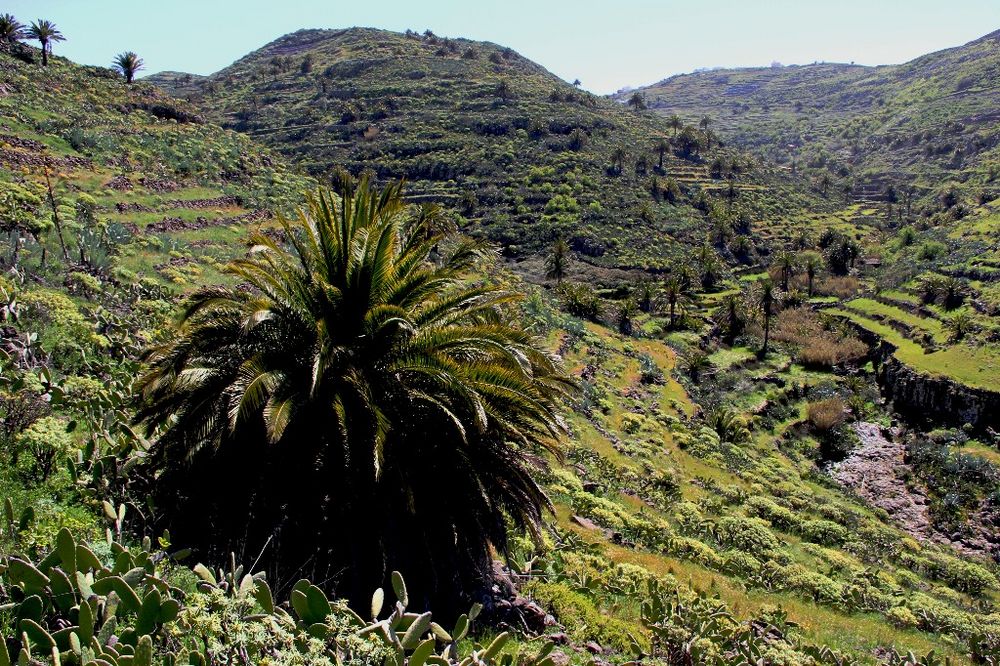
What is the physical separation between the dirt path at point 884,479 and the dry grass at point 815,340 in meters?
9.26

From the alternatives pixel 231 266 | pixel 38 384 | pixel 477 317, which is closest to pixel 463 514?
pixel 477 317

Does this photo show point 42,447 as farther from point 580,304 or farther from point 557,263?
point 557,263

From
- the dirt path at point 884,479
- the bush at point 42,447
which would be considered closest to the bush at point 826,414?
the dirt path at point 884,479

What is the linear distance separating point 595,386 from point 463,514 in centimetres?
2171

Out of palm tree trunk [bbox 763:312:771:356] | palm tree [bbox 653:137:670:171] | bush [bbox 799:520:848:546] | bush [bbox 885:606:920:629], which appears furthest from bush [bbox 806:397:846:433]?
palm tree [bbox 653:137:670:171]

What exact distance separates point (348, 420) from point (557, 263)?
4997cm

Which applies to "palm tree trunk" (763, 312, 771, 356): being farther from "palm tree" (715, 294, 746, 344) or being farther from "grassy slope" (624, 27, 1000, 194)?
"grassy slope" (624, 27, 1000, 194)

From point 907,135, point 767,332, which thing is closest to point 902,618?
point 767,332

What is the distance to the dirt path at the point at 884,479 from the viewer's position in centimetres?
2705

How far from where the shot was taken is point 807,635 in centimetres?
1012

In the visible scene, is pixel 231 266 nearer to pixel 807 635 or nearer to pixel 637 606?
pixel 637 606

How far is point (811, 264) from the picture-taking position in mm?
59562

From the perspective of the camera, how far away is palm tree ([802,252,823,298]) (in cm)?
5984

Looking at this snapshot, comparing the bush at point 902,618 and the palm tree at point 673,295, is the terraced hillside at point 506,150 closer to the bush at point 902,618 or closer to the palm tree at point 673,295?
the palm tree at point 673,295
